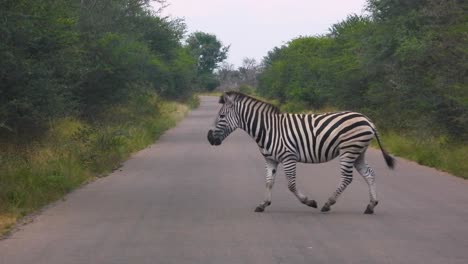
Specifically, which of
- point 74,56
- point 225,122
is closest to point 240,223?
point 225,122

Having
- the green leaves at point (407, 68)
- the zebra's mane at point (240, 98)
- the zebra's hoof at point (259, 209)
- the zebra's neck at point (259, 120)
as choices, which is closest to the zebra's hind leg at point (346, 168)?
the zebra's hoof at point (259, 209)

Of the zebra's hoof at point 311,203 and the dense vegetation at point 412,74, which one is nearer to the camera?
the zebra's hoof at point 311,203

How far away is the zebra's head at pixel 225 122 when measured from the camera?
14.6 metres

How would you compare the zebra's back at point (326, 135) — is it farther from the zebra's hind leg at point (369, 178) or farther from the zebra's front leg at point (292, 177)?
the zebra's hind leg at point (369, 178)

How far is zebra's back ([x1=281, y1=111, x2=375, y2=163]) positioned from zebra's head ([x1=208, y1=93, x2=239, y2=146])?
89 cm

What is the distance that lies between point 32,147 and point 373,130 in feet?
28.3

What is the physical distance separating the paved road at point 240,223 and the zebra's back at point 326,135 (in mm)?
896

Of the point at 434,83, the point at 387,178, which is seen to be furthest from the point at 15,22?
the point at 434,83

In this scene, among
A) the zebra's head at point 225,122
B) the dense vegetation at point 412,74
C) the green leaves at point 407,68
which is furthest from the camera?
the green leaves at point 407,68

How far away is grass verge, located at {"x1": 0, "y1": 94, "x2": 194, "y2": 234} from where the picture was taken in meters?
14.4

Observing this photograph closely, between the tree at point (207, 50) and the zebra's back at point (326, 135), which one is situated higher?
the zebra's back at point (326, 135)

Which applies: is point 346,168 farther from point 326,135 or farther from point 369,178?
point 326,135

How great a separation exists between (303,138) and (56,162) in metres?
6.58

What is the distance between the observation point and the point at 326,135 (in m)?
13.8
